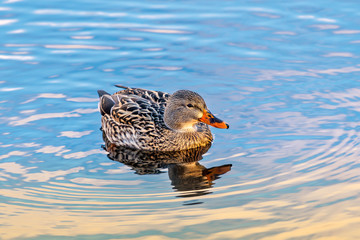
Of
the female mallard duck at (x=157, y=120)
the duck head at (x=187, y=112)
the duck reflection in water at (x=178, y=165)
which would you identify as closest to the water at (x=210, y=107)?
the duck reflection in water at (x=178, y=165)

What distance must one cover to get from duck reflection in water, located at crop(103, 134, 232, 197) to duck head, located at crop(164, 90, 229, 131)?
452mm

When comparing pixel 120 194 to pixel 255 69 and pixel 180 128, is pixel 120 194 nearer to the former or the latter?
pixel 180 128

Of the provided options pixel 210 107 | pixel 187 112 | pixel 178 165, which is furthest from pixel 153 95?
pixel 178 165

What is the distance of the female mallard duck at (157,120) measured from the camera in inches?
422

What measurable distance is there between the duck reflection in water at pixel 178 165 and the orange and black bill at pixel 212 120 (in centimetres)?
45

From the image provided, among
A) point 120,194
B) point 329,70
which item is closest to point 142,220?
point 120,194

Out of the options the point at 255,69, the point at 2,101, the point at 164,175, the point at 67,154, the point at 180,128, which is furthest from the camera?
the point at 255,69

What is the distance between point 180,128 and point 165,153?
0.52 metres

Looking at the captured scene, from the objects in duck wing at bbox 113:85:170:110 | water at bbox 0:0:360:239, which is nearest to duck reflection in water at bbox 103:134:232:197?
water at bbox 0:0:360:239

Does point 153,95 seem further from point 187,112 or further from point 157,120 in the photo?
point 187,112

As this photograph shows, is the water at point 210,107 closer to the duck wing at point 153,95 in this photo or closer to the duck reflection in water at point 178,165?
the duck reflection in water at point 178,165

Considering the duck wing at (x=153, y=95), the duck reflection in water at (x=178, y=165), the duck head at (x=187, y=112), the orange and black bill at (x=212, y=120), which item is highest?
the duck wing at (x=153, y=95)

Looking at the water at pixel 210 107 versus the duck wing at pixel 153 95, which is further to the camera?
the duck wing at pixel 153 95

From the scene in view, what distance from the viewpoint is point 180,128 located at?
11117mm
